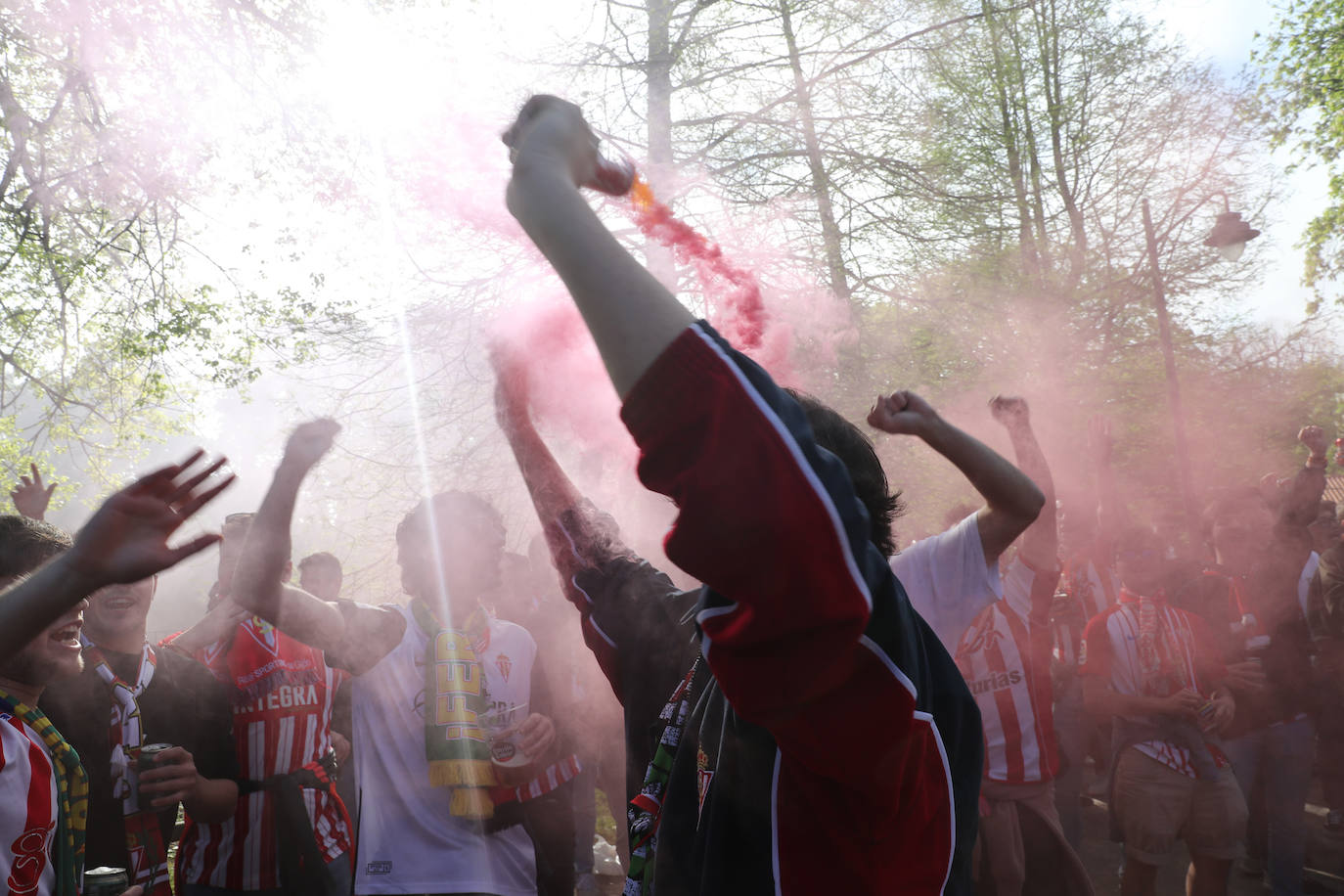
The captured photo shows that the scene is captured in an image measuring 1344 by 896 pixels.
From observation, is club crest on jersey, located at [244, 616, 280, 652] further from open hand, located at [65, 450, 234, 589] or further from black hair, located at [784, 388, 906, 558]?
black hair, located at [784, 388, 906, 558]

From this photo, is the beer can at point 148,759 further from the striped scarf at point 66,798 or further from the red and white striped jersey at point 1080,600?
the red and white striped jersey at point 1080,600

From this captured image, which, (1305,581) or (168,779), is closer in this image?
(168,779)

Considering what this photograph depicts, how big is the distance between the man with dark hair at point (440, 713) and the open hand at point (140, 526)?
3.66 feet

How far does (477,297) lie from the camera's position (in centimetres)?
782

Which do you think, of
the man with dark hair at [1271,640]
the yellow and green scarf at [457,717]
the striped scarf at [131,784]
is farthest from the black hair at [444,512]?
the man with dark hair at [1271,640]

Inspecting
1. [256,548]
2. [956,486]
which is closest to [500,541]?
[256,548]

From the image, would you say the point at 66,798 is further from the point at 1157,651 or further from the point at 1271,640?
the point at 1271,640

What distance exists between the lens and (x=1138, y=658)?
4.59 metres

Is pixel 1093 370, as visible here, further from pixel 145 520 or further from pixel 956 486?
pixel 145 520

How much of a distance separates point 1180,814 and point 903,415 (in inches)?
148

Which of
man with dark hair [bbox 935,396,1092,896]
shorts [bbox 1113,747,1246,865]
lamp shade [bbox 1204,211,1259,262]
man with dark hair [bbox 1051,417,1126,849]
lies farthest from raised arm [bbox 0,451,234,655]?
lamp shade [bbox 1204,211,1259,262]

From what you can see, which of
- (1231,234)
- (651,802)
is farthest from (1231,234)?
(651,802)

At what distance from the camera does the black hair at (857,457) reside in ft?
3.76

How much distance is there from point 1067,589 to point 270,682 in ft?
18.7
